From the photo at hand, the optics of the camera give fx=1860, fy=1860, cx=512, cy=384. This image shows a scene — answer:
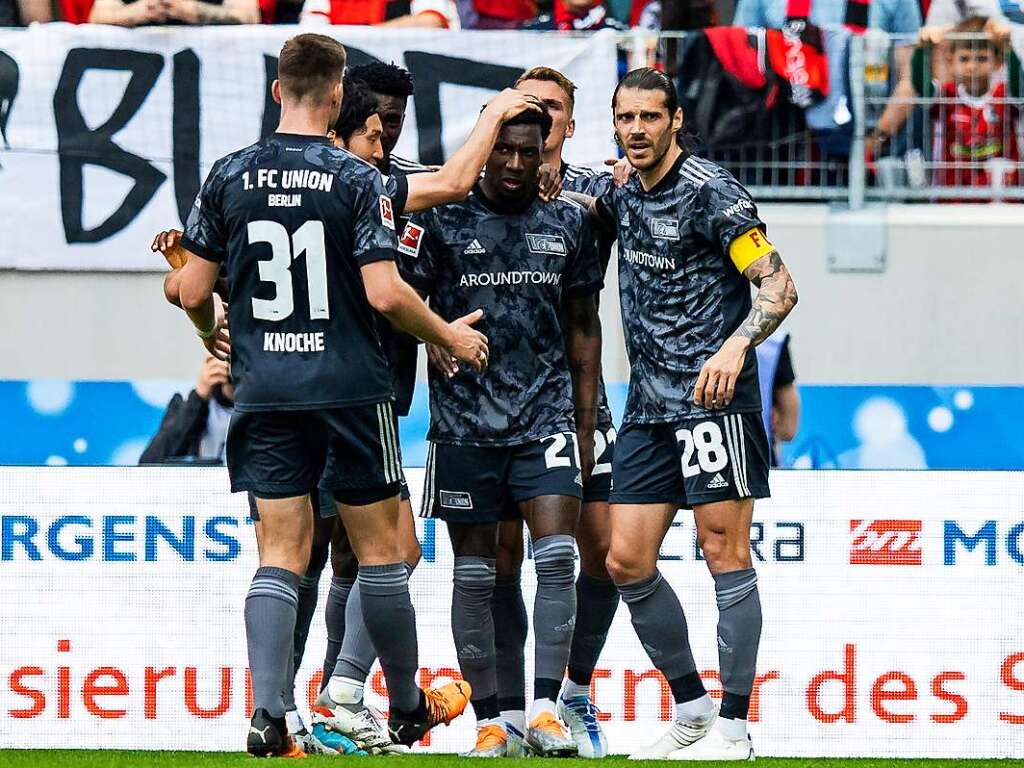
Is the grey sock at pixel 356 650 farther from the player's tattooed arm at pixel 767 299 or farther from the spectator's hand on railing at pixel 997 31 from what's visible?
the spectator's hand on railing at pixel 997 31

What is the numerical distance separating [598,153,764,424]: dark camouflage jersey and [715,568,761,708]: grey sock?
580 millimetres

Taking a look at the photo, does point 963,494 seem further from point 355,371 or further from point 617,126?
point 355,371

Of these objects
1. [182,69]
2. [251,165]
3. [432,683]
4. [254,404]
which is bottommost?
[432,683]

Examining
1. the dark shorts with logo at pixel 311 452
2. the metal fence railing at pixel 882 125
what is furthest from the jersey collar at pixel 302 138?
the metal fence railing at pixel 882 125

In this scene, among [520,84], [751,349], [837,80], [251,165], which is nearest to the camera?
[251,165]

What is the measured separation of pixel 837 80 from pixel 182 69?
3.85 meters

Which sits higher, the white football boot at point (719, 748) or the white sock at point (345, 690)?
the white sock at point (345, 690)

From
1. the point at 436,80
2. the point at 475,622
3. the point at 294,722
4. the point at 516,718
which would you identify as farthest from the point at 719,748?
the point at 436,80

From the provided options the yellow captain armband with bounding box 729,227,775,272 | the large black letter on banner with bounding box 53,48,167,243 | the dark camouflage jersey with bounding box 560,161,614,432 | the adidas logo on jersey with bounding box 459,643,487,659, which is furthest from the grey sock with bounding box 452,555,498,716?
the large black letter on banner with bounding box 53,48,167,243

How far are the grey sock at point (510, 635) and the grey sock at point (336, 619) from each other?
60cm

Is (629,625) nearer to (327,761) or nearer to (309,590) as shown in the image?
(309,590)

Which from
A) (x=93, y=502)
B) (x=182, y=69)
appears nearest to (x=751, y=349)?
(x=93, y=502)

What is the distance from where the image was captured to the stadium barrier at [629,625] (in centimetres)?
743

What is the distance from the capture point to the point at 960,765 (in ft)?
20.7
